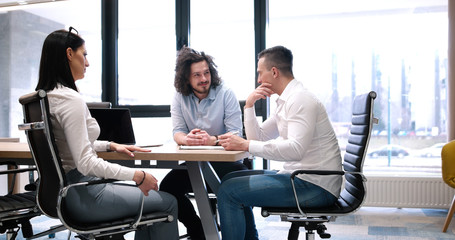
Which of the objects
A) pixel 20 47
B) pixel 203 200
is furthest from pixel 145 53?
pixel 203 200

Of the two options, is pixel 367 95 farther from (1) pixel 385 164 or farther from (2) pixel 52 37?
(1) pixel 385 164

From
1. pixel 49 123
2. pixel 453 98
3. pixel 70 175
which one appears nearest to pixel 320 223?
pixel 70 175

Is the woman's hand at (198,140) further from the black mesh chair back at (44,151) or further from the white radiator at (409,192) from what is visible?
the white radiator at (409,192)

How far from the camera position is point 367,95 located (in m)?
1.99

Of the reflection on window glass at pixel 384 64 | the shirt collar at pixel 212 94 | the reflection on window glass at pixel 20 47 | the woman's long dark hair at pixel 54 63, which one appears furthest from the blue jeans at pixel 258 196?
the reflection on window glass at pixel 20 47

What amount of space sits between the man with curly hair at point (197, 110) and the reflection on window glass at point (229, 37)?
6.06 ft

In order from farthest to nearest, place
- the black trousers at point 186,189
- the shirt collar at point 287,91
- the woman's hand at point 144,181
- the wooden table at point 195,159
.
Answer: the black trousers at point 186,189
the shirt collar at point 287,91
the wooden table at point 195,159
the woman's hand at point 144,181

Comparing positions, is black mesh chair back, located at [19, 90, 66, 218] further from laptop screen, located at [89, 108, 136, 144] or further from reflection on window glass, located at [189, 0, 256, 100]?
reflection on window glass, located at [189, 0, 256, 100]

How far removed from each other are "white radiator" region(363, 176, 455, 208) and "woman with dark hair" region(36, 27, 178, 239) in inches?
111

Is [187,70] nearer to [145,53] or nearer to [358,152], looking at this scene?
[358,152]

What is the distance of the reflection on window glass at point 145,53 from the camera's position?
16.6ft

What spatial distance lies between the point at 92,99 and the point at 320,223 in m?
3.88

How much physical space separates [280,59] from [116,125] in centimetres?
96

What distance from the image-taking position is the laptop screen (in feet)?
8.04
